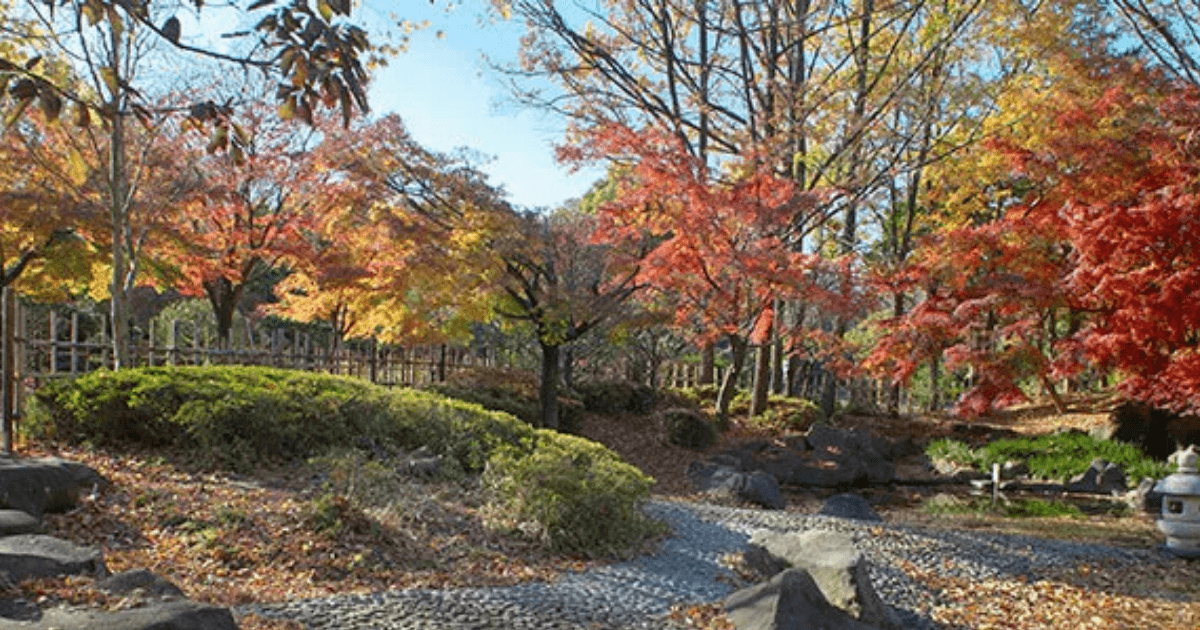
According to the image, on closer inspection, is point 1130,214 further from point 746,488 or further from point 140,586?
point 140,586

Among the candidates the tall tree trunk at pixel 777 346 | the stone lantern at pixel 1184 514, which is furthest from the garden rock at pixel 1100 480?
the tall tree trunk at pixel 777 346

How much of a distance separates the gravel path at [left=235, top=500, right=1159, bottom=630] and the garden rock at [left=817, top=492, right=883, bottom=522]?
90 cm

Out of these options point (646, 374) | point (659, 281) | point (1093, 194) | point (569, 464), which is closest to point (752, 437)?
point (659, 281)

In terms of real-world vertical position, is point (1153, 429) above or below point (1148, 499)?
above

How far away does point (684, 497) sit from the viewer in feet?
30.2

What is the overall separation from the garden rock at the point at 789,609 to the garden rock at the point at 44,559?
287 cm

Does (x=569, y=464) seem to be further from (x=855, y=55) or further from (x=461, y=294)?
(x=855, y=55)

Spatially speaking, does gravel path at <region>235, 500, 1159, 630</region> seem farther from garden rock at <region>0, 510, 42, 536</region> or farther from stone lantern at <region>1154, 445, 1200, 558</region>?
garden rock at <region>0, 510, 42, 536</region>

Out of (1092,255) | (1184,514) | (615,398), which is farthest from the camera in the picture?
(615,398)

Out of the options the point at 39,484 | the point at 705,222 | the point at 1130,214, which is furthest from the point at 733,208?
the point at 39,484

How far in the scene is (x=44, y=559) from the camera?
11.9ft

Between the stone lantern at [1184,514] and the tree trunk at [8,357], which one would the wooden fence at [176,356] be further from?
the stone lantern at [1184,514]

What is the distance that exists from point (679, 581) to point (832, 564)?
2.80 feet

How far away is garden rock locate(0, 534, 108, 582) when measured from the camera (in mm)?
3545
